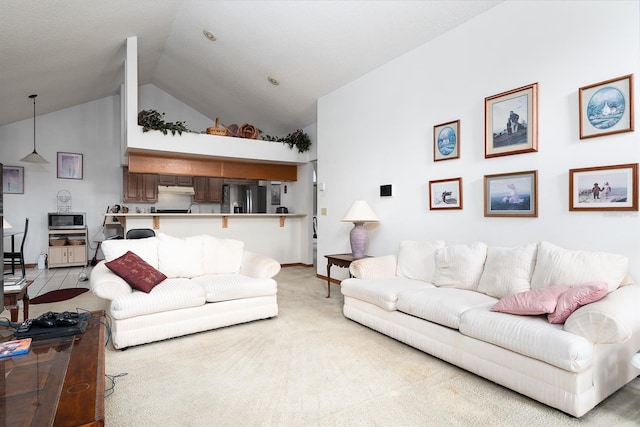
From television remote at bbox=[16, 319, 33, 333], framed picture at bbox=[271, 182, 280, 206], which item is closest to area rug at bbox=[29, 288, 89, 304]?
television remote at bbox=[16, 319, 33, 333]

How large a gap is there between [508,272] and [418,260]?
944mm

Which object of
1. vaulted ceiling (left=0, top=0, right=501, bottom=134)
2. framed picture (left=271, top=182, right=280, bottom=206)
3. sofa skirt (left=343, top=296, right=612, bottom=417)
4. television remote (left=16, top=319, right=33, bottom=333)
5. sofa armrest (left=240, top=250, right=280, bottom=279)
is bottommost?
sofa skirt (left=343, top=296, right=612, bottom=417)

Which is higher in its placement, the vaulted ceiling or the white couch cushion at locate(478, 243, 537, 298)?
the vaulted ceiling

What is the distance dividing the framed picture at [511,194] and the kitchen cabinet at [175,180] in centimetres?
688

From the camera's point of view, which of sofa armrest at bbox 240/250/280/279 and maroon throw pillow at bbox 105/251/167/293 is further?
sofa armrest at bbox 240/250/280/279

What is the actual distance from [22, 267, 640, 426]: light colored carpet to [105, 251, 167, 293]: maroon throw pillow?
1.75 ft

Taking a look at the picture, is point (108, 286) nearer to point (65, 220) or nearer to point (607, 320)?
Answer: point (607, 320)

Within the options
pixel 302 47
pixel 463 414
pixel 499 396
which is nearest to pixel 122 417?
pixel 463 414

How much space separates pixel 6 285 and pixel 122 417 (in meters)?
1.87

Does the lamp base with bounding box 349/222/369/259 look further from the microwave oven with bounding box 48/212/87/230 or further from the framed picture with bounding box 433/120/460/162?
the microwave oven with bounding box 48/212/87/230

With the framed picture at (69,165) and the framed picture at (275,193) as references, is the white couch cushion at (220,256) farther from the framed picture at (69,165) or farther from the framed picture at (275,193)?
the framed picture at (69,165)

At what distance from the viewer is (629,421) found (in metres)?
1.81

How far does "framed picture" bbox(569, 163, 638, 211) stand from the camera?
7.87 ft

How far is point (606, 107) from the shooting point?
8.26ft
